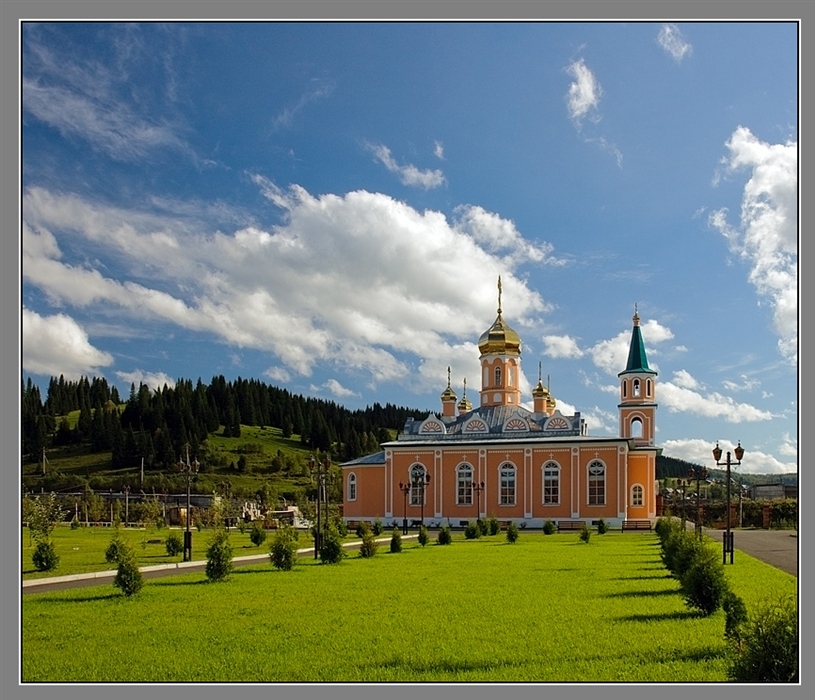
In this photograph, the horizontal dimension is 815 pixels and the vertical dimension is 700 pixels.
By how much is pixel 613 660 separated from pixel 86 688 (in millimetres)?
5518

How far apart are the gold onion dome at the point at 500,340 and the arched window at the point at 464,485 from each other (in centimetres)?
896

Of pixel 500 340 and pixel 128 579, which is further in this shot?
pixel 500 340

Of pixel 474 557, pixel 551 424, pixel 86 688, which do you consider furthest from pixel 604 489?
pixel 86 688

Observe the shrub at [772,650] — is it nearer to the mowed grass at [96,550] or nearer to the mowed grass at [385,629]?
the mowed grass at [385,629]

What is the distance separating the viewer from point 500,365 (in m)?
53.6

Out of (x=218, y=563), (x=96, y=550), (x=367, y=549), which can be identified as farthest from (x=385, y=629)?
(x=96, y=550)

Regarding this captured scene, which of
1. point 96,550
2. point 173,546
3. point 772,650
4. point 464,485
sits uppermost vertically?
point 772,650

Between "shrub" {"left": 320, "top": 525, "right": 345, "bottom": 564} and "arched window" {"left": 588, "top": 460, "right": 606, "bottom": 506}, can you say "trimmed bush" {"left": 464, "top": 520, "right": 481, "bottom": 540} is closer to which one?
"arched window" {"left": 588, "top": 460, "right": 606, "bottom": 506}

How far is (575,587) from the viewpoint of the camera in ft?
51.1

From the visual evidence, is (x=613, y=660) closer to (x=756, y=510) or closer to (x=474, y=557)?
(x=474, y=557)

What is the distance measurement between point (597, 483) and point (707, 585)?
34793mm

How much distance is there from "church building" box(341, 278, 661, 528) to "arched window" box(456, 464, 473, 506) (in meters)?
0.06

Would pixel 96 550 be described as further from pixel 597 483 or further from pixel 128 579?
pixel 597 483

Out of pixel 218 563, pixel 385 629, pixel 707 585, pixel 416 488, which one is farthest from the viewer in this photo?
pixel 416 488
